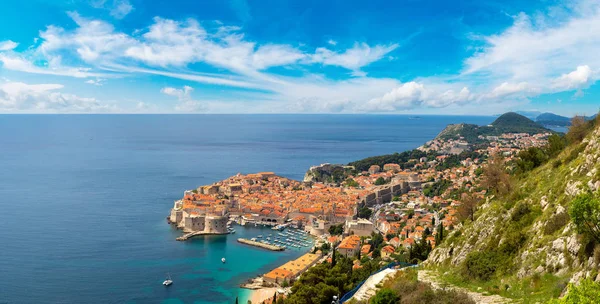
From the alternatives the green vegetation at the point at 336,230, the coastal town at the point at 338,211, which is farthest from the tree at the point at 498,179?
the green vegetation at the point at 336,230

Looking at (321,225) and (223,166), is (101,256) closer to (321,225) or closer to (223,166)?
(321,225)

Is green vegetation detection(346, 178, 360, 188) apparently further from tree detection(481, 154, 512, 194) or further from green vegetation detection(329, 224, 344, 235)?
tree detection(481, 154, 512, 194)

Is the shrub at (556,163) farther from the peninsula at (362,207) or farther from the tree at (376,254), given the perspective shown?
the tree at (376,254)

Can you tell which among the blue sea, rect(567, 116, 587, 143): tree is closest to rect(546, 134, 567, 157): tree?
rect(567, 116, 587, 143): tree

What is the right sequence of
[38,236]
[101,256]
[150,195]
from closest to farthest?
1. [101,256]
2. [38,236]
3. [150,195]

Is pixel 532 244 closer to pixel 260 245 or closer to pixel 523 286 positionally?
pixel 523 286

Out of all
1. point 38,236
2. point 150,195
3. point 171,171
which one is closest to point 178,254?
point 38,236
